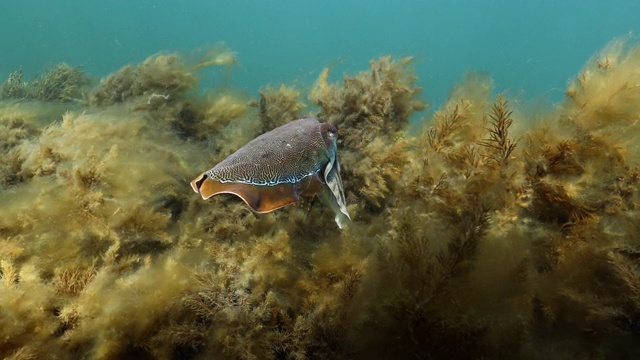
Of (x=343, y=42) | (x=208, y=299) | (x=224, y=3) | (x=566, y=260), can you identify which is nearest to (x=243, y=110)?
(x=208, y=299)

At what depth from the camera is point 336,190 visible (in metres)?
2.60

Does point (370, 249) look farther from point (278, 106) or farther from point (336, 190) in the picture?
point (278, 106)

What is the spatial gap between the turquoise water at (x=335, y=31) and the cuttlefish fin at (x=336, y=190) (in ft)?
191

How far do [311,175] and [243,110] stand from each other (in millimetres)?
2993

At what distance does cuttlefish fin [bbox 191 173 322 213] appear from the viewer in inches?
75.1

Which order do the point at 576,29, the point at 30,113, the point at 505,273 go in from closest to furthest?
1. the point at 505,273
2. the point at 30,113
3. the point at 576,29

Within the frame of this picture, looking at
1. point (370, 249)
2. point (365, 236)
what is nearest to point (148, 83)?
point (365, 236)

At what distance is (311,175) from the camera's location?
7.61ft

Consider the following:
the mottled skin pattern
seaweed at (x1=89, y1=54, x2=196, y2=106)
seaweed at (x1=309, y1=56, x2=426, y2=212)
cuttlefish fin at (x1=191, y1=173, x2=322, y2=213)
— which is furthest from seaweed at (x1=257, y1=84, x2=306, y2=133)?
cuttlefish fin at (x1=191, y1=173, x2=322, y2=213)

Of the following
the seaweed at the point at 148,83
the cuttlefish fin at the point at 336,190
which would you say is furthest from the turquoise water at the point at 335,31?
the cuttlefish fin at the point at 336,190

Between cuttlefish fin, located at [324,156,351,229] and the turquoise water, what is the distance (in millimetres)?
58191

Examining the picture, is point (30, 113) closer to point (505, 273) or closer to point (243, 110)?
point (243, 110)

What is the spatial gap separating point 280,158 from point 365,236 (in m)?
1.00

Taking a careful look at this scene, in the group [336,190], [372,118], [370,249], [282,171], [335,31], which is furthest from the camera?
[335,31]
